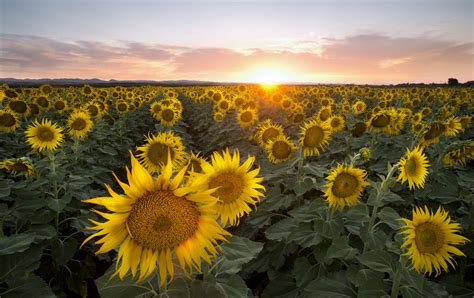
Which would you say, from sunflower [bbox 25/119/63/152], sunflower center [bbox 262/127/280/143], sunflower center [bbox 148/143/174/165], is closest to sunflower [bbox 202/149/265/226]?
sunflower center [bbox 148/143/174/165]

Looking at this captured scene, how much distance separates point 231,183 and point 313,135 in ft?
9.48

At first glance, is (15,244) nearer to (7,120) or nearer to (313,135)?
(313,135)

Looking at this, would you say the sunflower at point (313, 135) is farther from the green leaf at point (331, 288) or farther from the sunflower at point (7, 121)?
the sunflower at point (7, 121)

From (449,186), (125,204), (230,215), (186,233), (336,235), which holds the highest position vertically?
(125,204)

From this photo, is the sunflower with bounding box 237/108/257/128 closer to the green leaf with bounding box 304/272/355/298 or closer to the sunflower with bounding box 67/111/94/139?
the sunflower with bounding box 67/111/94/139

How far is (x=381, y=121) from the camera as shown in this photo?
6.33 metres

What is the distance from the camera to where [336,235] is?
10.7ft

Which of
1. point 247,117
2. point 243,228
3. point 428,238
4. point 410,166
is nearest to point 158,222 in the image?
point 428,238

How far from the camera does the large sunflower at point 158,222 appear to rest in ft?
5.08

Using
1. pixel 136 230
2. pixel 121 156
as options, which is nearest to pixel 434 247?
pixel 136 230

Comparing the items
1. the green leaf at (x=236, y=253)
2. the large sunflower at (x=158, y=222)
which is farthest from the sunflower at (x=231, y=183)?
the large sunflower at (x=158, y=222)

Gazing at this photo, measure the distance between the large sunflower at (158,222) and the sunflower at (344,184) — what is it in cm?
193

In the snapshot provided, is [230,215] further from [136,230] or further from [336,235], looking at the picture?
[336,235]

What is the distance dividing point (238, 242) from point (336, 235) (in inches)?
61.3
